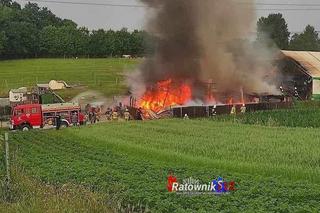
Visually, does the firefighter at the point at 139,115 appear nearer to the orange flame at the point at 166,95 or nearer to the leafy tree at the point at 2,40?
the orange flame at the point at 166,95

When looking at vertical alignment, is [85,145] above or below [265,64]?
below

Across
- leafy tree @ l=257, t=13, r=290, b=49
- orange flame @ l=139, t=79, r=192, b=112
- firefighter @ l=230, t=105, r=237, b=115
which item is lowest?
firefighter @ l=230, t=105, r=237, b=115

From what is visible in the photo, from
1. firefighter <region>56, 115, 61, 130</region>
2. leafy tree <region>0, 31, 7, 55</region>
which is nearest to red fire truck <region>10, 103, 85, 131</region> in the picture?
firefighter <region>56, 115, 61, 130</region>

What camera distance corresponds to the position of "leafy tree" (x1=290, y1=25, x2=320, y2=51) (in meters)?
99.2

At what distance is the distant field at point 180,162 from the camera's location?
12750 millimetres

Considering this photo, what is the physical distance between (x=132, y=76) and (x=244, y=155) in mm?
31850

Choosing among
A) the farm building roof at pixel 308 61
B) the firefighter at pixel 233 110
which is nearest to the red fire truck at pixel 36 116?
the firefighter at pixel 233 110

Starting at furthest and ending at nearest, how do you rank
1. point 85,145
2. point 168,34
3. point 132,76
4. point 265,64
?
1. point 265,64
2. point 132,76
3. point 168,34
4. point 85,145

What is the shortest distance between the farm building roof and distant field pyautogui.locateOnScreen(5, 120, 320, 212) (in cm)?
2525

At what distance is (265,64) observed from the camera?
55.8 meters

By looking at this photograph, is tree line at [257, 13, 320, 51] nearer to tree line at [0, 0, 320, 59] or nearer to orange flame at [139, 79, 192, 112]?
tree line at [0, 0, 320, 59]

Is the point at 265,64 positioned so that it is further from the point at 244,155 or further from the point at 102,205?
the point at 102,205

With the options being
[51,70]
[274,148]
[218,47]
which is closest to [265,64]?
[218,47]

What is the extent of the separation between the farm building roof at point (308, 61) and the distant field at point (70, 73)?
17.8 m
